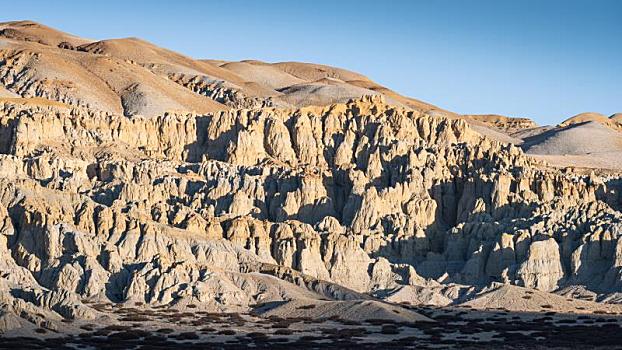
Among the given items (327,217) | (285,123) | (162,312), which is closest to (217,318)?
(162,312)

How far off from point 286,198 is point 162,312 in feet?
125

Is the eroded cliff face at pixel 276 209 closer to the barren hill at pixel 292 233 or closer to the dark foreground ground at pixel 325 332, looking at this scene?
the barren hill at pixel 292 233

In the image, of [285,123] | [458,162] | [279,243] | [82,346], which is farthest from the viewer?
[285,123]

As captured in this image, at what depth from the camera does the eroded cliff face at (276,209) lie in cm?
12094

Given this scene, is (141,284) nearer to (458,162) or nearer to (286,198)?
(286,198)

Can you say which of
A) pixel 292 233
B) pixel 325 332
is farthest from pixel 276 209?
pixel 325 332

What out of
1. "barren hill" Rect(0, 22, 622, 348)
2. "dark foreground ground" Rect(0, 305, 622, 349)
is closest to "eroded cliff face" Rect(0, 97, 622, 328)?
"barren hill" Rect(0, 22, 622, 348)

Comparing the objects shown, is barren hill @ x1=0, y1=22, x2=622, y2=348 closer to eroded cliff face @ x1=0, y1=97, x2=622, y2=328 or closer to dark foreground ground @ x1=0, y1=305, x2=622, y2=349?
eroded cliff face @ x1=0, y1=97, x2=622, y2=328

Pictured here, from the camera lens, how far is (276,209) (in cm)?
14950

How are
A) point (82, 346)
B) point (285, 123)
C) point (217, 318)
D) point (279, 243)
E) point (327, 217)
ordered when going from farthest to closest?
point (285, 123) < point (327, 217) < point (279, 243) < point (217, 318) < point (82, 346)

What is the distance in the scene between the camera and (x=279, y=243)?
440 ft

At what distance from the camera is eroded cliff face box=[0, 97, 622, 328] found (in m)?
121

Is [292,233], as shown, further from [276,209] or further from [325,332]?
[325,332]

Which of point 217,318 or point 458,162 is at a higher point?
point 458,162
